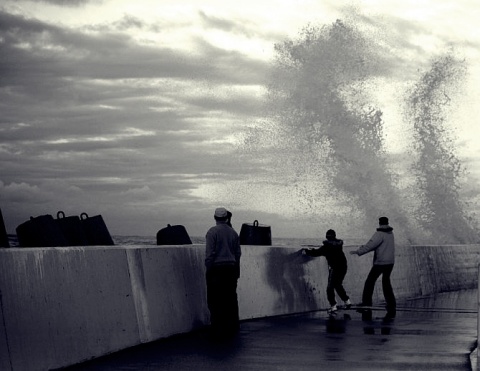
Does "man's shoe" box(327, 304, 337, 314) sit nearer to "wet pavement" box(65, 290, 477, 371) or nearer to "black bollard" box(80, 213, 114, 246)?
"wet pavement" box(65, 290, 477, 371)

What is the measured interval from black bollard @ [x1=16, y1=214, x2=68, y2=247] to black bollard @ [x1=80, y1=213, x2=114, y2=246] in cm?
445

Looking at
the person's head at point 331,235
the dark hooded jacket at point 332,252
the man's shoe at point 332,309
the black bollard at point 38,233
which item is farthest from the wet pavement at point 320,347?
the black bollard at point 38,233

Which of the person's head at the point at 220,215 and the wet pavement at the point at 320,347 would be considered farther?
the person's head at the point at 220,215

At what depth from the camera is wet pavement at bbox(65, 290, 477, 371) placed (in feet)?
36.3

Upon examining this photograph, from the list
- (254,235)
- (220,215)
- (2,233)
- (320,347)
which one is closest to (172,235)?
(254,235)

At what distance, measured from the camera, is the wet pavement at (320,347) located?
11078 millimetres

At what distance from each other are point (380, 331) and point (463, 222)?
43170 mm

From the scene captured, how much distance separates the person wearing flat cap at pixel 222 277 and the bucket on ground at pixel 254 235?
17.3ft

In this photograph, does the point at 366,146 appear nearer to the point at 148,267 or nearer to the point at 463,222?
the point at 463,222

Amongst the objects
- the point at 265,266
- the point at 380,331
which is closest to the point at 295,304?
the point at 265,266

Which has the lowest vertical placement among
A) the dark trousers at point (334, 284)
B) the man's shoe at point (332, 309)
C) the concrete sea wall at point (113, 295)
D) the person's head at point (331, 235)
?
the man's shoe at point (332, 309)

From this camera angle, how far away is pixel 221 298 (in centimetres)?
1462

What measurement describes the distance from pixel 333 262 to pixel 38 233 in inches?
258

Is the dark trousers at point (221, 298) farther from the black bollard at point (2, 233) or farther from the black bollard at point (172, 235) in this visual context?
the black bollard at point (172, 235)
